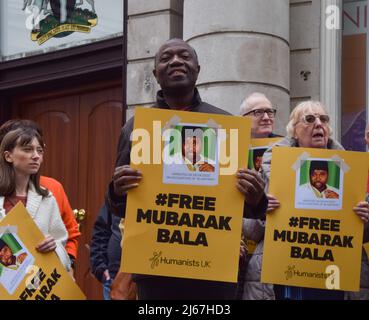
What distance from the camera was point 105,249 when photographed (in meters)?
6.85

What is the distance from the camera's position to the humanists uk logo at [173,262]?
4.49 meters

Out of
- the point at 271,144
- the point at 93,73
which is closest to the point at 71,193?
the point at 93,73

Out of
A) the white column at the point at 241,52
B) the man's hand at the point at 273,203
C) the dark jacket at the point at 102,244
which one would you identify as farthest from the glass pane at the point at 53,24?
the man's hand at the point at 273,203

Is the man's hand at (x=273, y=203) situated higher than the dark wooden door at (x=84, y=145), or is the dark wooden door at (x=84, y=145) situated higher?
the dark wooden door at (x=84, y=145)

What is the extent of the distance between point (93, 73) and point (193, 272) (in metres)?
5.38

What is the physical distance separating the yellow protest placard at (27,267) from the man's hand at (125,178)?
1.21m

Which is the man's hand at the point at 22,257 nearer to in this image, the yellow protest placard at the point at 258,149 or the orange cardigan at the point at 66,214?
the orange cardigan at the point at 66,214

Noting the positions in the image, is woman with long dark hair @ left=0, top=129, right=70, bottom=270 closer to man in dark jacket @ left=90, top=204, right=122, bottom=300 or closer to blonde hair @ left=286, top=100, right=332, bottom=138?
man in dark jacket @ left=90, top=204, right=122, bottom=300

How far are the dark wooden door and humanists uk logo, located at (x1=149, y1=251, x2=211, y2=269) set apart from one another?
483cm

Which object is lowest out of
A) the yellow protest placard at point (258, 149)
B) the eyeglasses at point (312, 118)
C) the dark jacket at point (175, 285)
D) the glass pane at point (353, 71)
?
the dark jacket at point (175, 285)

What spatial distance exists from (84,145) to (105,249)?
3.06 m

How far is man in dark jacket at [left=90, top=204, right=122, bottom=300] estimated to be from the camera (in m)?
6.53

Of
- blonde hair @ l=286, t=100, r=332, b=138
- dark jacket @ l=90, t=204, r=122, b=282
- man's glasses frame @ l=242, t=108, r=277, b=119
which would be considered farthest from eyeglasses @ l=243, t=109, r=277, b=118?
dark jacket @ l=90, t=204, r=122, b=282
